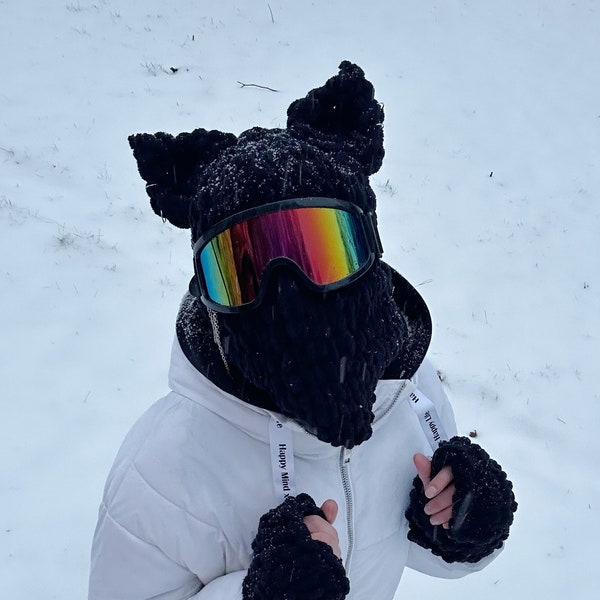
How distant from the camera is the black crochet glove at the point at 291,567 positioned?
1083 millimetres

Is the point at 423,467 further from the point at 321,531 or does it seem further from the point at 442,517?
the point at 321,531

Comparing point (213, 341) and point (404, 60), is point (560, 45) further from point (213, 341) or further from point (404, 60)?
point (213, 341)

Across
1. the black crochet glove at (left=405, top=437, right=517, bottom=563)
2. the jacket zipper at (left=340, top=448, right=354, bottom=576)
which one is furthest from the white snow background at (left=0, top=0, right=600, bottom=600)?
the jacket zipper at (left=340, top=448, right=354, bottom=576)

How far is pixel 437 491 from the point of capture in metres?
1.38

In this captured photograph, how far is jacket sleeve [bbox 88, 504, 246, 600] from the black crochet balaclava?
0.40 metres

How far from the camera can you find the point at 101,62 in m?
6.46

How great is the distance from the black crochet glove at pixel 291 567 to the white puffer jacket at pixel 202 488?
12cm

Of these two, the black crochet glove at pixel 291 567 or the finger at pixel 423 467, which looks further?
the finger at pixel 423 467

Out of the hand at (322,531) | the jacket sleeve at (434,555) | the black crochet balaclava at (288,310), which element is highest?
the black crochet balaclava at (288,310)

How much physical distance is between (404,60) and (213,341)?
659 cm

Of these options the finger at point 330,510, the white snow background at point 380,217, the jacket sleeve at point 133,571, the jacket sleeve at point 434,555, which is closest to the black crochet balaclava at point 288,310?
the finger at point 330,510

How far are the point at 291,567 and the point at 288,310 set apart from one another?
1.59 ft

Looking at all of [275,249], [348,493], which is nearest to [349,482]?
[348,493]

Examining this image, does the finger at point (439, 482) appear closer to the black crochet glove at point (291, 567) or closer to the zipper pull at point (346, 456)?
the zipper pull at point (346, 456)
